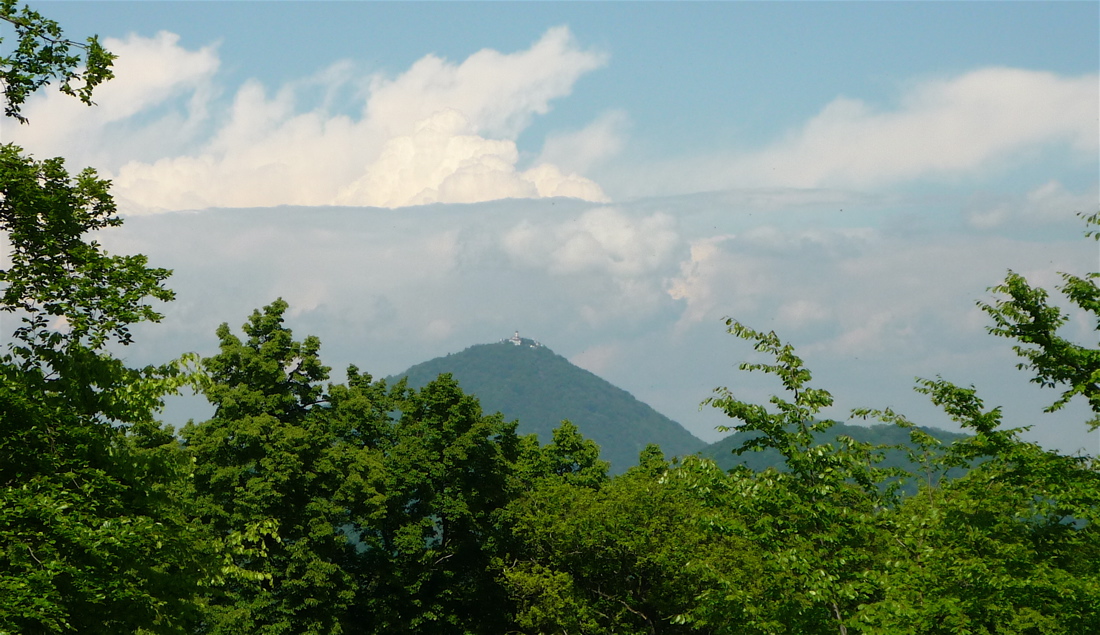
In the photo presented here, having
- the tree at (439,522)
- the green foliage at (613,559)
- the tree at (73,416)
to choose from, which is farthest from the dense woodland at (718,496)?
the tree at (439,522)

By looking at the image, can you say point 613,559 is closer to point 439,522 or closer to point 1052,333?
point 439,522

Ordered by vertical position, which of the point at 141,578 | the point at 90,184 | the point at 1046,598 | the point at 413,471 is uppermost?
the point at 90,184

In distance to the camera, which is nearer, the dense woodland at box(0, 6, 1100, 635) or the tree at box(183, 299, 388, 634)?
the dense woodland at box(0, 6, 1100, 635)

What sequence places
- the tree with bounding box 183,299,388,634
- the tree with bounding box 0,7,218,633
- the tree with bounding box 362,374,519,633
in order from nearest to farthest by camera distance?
the tree with bounding box 0,7,218,633 → the tree with bounding box 183,299,388,634 → the tree with bounding box 362,374,519,633

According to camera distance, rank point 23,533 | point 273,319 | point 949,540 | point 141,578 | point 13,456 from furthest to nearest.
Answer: point 273,319, point 949,540, point 141,578, point 13,456, point 23,533

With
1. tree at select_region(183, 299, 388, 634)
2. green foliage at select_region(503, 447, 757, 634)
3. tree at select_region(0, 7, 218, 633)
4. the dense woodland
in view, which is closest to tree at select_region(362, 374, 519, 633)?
tree at select_region(183, 299, 388, 634)

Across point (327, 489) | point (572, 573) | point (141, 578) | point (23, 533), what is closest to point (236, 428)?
point (327, 489)

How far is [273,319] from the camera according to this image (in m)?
42.8

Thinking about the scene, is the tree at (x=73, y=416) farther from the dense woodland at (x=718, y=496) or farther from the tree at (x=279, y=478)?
the tree at (x=279, y=478)

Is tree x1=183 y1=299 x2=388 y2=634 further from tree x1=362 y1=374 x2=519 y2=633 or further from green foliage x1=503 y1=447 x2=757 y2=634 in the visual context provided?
green foliage x1=503 y1=447 x2=757 y2=634

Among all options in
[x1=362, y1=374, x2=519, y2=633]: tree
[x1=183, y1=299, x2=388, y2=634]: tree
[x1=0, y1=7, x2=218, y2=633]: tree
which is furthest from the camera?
[x1=362, y1=374, x2=519, y2=633]: tree

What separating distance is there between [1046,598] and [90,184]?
1936cm

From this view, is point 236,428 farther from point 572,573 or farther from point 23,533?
point 23,533

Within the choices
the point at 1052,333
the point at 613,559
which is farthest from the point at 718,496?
the point at 613,559
